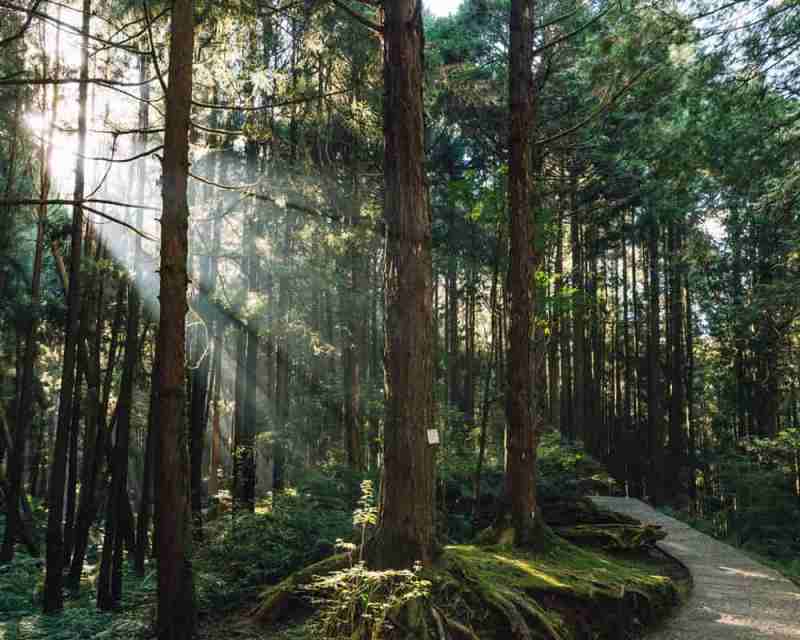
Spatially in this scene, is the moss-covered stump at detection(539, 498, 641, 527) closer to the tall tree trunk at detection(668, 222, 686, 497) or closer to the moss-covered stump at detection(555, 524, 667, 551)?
the moss-covered stump at detection(555, 524, 667, 551)

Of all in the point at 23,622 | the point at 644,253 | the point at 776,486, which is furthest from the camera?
the point at 644,253

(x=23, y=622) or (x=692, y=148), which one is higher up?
(x=692, y=148)

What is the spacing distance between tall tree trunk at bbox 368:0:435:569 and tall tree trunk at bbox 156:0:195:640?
66.1 inches

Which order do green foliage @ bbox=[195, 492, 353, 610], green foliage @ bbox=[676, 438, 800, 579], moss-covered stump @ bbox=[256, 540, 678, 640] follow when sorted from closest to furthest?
moss-covered stump @ bbox=[256, 540, 678, 640] → green foliage @ bbox=[195, 492, 353, 610] → green foliage @ bbox=[676, 438, 800, 579]

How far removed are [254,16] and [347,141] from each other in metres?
6.12

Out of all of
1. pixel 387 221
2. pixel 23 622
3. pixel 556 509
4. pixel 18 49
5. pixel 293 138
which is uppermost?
pixel 18 49

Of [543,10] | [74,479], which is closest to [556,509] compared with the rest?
[74,479]

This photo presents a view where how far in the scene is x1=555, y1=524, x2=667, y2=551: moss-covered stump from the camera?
30.8 ft

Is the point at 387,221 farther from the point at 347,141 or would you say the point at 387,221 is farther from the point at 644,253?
the point at 644,253

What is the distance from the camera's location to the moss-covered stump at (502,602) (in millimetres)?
4418

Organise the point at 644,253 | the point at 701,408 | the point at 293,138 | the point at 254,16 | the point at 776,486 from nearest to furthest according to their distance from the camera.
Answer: the point at 254,16 → the point at 293,138 → the point at 776,486 → the point at 644,253 → the point at 701,408

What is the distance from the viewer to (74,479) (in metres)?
10.8

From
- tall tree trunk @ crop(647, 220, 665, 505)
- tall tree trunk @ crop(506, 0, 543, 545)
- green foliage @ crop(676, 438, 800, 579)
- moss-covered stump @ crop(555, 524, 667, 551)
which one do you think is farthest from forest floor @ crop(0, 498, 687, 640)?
tall tree trunk @ crop(647, 220, 665, 505)

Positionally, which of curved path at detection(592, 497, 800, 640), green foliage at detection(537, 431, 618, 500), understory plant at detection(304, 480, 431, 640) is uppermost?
understory plant at detection(304, 480, 431, 640)
